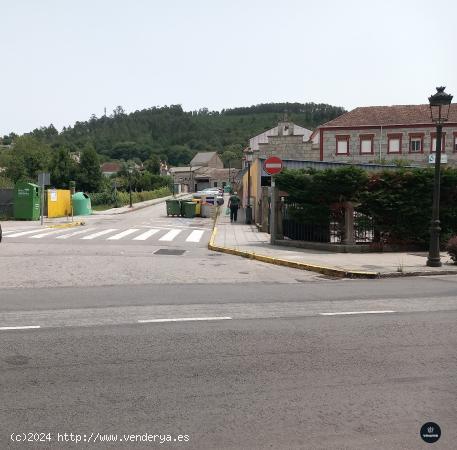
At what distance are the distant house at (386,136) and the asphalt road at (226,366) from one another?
149 feet

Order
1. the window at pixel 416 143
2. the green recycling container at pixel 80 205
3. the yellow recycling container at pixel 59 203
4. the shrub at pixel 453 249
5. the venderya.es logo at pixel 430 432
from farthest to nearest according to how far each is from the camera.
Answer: the window at pixel 416 143
the green recycling container at pixel 80 205
the yellow recycling container at pixel 59 203
the shrub at pixel 453 249
the venderya.es logo at pixel 430 432

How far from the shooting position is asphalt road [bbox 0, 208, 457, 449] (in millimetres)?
3982

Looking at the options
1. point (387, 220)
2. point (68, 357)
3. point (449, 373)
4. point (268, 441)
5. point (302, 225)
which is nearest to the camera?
point (268, 441)

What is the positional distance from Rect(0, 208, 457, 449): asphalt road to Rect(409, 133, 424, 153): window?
45974 mm

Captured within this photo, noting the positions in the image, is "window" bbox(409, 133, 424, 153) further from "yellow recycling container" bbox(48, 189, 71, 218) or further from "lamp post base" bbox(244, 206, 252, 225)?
"yellow recycling container" bbox(48, 189, 71, 218)

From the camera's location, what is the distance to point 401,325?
287 inches

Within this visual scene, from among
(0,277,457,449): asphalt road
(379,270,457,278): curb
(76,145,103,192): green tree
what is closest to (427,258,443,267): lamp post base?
(379,270,457,278): curb

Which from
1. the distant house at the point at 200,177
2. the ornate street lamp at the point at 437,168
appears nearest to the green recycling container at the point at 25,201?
the ornate street lamp at the point at 437,168

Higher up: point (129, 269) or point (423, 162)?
point (423, 162)

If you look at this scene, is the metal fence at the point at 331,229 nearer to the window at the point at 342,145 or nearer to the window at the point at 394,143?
the window at the point at 342,145

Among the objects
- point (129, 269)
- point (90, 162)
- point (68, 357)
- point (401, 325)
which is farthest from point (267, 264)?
point (90, 162)

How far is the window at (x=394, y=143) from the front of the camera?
54.0m

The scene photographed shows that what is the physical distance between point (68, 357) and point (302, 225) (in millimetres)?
14144

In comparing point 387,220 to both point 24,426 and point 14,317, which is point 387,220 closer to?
point 14,317
